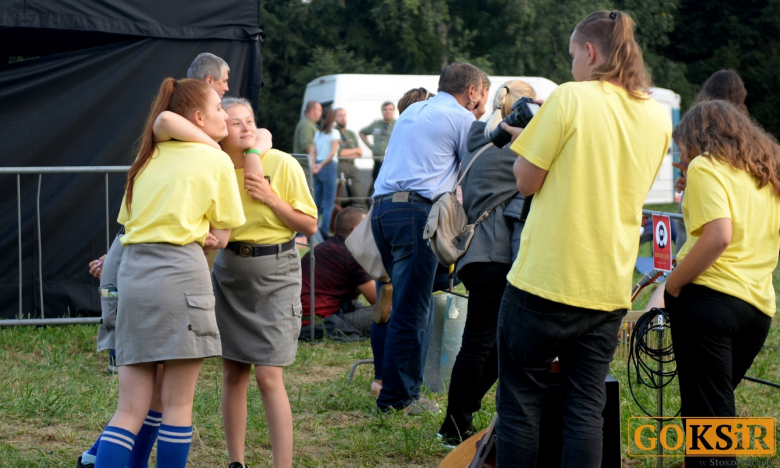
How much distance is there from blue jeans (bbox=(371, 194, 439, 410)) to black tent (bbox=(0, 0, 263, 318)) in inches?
115

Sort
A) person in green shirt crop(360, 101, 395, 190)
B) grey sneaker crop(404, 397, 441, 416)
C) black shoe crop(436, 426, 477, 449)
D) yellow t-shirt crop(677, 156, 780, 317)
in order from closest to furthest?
yellow t-shirt crop(677, 156, 780, 317) → black shoe crop(436, 426, 477, 449) → grey sneaker crop(404, 397, 441, 416) → person in green shirt crop(360, 101, 395, 190)

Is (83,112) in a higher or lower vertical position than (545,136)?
lower

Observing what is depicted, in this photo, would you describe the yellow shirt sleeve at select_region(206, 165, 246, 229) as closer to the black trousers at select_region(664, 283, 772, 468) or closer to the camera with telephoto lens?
the camera with telephoto lens

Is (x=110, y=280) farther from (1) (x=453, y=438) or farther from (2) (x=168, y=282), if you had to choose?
(1) (x=453, y=438)

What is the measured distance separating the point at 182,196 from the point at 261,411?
194 cm

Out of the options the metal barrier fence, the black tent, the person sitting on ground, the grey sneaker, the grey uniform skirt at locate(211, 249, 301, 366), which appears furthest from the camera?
the black tent

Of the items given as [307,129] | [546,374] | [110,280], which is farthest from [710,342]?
[307,129]

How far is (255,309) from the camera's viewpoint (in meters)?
3.28

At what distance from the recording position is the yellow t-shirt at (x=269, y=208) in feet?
10.8

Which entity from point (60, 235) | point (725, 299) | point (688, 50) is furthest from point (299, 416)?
point (688, 50)

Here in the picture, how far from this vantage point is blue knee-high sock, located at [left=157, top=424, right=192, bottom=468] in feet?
9.71

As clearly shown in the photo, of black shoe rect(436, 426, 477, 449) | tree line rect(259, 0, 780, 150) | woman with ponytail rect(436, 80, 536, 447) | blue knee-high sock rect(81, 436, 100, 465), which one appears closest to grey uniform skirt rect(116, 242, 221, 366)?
blue knee-high sock rect(81, 436, 100, 465)

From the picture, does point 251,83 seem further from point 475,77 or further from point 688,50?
point 688,50

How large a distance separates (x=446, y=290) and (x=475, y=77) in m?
1.39
